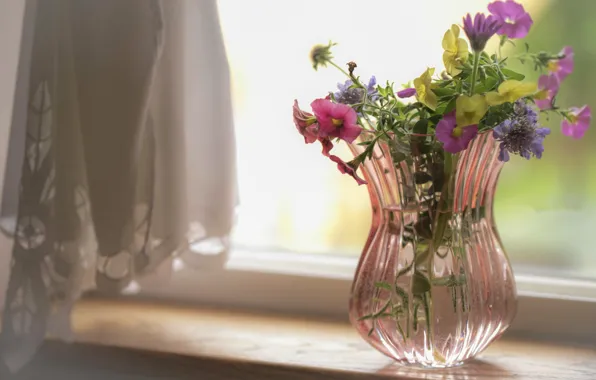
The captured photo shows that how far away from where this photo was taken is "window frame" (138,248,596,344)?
3.63 ft

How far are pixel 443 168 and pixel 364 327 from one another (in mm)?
225

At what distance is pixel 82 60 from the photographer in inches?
40.7

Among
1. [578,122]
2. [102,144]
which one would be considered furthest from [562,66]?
[102,144]

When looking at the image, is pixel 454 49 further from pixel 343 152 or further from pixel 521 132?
pixel 343 152

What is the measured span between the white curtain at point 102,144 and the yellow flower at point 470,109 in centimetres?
37

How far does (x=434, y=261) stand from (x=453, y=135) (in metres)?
0.17

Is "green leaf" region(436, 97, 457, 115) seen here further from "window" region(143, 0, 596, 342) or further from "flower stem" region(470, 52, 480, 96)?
"window" region(143, 0, 596, 342)

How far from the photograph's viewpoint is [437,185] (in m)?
0.89

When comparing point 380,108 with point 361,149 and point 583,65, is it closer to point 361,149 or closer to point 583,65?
point 361,149

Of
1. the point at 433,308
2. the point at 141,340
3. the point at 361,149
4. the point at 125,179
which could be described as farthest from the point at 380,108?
the point at 141,340

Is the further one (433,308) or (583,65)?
(583,65)

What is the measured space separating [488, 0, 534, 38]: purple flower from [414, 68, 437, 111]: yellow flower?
11cm

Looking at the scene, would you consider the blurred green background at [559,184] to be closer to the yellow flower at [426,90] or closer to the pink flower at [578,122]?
the pink flower at [578,122]

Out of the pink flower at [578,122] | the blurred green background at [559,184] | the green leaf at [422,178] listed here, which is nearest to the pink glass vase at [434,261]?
the green leaf at [422,178]
